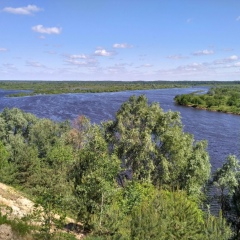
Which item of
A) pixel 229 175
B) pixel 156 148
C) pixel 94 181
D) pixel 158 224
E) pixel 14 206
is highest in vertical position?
pixel 94 181

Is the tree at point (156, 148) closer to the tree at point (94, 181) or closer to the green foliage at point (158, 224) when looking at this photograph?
the green foliage at point (158, 224)

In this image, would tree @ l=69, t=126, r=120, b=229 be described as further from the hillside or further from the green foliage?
the hillside

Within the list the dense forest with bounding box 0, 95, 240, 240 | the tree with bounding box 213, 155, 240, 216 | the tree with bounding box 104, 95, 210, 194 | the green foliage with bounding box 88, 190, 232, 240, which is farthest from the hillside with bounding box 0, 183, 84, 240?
the tree with bounding box 213, 155, 240, 216

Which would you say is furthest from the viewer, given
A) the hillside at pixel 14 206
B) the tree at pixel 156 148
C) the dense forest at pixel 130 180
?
the tree at pixel 156 148

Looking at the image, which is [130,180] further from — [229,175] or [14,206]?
[14,206]

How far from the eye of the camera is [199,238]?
56.2ft

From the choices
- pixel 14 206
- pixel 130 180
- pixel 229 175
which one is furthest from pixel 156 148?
pixel 14 206

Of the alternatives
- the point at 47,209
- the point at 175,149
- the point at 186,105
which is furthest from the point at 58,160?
the point at 186,105

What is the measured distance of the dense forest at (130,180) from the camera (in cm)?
1454

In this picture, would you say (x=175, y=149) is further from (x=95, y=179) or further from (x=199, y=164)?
(x=95, y=179)

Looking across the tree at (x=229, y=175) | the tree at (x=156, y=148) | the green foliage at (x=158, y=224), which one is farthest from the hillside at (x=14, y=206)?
the tree at (x=229, y=175)

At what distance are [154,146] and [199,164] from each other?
13.9ft

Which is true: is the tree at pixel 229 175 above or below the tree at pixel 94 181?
below

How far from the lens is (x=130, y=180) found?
25.7 meters
